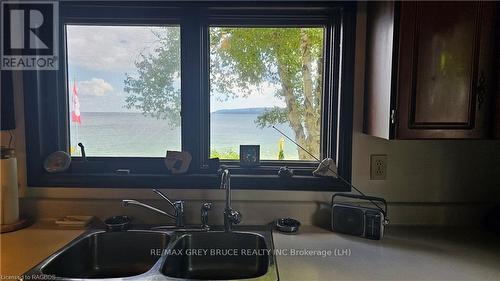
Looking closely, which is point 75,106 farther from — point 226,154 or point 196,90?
point 226,154

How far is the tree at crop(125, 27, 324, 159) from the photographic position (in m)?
1.71

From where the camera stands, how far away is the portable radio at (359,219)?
1445 millimetres

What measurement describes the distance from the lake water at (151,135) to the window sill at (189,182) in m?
0.17

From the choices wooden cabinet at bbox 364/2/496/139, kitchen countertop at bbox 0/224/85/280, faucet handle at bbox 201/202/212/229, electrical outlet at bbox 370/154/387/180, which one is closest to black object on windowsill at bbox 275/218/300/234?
faucet handle at bbox 201/202/212/229

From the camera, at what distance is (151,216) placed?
64.8 inches

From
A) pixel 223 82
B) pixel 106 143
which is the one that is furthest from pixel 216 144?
pixel 106 143

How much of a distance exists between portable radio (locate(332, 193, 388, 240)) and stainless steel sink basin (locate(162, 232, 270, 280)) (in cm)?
35

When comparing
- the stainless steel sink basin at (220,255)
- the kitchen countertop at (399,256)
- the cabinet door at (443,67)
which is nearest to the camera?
the kitchen countertop at (399,256)

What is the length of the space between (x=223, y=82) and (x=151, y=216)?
2.43ft

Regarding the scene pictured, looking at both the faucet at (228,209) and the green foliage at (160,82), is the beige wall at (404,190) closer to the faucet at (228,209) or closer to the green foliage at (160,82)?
the faucet at (228,209)

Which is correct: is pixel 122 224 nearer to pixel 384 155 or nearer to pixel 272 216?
pixel 272 216

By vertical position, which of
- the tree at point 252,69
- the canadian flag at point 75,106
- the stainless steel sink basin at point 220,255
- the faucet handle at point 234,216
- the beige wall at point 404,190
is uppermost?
the tree at point 252,69

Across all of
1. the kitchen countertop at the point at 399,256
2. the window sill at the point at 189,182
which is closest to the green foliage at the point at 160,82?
the window sill at the point at 189,182

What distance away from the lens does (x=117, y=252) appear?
1.50 metres
